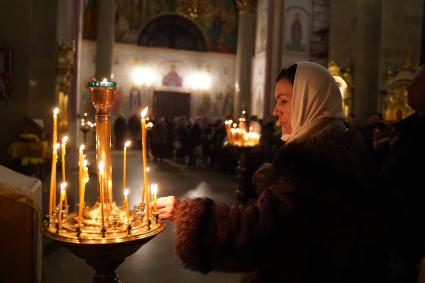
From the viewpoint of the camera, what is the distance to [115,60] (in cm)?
2330

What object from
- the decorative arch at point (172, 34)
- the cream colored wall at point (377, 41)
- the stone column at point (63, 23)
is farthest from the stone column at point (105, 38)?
the cream colored wall at point (377, 41)

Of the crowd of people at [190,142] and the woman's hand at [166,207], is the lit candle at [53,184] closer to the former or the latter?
the woman's hand at [166,207]

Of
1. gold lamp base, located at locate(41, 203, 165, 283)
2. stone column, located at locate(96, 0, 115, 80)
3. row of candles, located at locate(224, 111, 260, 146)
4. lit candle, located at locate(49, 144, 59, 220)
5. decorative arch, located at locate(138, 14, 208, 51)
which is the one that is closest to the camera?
gold lamp base, located at locate(41, 203, 165, 283)

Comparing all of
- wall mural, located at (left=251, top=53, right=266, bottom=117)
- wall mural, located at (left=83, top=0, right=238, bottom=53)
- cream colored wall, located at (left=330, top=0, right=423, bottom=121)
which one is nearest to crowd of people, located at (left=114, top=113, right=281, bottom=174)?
wall mural, located at (left=251, top=53, right=266, bottom=117)

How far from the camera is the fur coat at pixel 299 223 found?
160 cm

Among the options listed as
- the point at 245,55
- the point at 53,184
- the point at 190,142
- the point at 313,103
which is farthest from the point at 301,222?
the point at 245,55

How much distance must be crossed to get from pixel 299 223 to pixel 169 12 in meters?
24.0

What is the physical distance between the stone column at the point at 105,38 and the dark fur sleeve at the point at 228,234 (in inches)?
734

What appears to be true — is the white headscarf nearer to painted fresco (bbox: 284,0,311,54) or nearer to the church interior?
the church interior

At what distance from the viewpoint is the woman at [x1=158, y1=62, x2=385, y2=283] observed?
5.24 feet

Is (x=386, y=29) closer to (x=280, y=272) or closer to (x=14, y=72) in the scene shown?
(x=14, y=72)

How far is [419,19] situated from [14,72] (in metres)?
10.8

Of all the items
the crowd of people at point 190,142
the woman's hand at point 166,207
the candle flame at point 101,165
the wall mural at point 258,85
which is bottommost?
the crowd of people at point 190,142

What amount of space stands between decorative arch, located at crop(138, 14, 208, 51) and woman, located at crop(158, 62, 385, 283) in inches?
906
